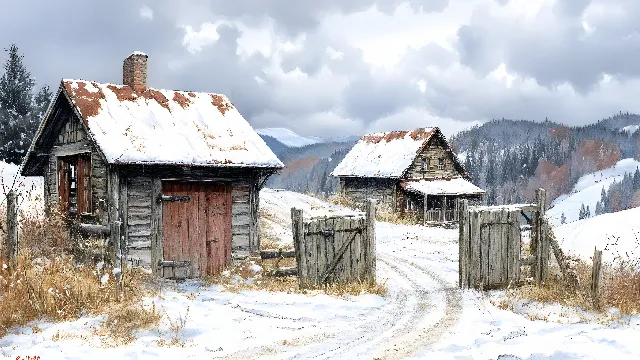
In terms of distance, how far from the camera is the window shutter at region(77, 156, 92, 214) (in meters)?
13.5

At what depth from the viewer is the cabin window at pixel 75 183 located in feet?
44.7

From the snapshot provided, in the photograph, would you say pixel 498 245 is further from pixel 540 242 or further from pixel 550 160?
pixel 550 160

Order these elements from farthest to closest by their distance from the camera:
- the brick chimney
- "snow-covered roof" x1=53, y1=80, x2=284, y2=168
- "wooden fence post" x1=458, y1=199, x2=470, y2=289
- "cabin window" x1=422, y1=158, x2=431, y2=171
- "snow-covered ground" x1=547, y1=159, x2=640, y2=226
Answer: "snow-covered ground" x1=547, y1=159, x2=640, y2=226 < "cabin window" x1=422, y1=158, x2=431, y2=171 < the brick chimney < "snow-covered roof" x1=53, y1=80, x2=284, y2=168 < "wooden fence post" x1=458, y1=199, x2=470, y2=289

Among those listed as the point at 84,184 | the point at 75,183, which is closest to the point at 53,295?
the point at 84,184

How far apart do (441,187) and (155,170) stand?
25.0 metres

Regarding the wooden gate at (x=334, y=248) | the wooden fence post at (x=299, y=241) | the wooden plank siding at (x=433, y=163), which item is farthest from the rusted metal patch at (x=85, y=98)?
the wooden plank siding at (x=433, y=163)

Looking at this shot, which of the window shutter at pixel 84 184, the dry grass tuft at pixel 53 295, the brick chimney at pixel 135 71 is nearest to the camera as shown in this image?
the dry grass tuft at pixel 53 295

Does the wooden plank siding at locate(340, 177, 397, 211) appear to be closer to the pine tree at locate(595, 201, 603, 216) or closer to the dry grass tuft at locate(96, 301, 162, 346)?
the dry grass tuft at locate(96, 301, 162, 346)

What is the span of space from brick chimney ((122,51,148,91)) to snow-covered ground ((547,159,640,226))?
11524cm

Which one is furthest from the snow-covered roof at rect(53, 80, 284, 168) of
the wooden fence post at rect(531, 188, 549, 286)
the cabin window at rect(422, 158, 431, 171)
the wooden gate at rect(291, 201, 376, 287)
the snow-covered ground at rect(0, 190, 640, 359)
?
the cabin window at rect(422, 158, 431, 171)

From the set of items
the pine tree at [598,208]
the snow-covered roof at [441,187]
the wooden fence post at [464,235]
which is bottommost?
the pine tree at [598,208]

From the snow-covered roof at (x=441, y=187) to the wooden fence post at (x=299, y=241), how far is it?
2249 cm

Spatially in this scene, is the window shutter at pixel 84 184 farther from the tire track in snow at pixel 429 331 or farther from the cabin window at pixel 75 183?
the tire track in snow at pixel 429 331

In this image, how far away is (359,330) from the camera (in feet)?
27.9
